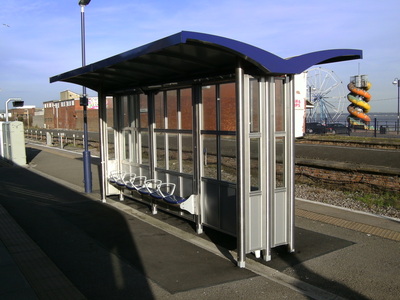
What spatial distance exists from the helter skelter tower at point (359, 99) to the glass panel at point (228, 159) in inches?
1557

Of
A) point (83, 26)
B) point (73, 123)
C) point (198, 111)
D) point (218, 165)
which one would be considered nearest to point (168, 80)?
point (198, 111)

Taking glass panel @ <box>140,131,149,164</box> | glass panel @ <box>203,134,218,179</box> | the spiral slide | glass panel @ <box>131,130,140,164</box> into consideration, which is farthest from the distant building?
glass panel @ <box>203,134,218,179</box>

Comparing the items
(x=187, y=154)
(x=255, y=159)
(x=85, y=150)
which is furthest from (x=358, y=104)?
(x=255, y=159)

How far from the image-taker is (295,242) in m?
6.19

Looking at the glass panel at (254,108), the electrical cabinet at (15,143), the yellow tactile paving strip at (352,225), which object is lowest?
the yellow tactile paving strip at (352,225)

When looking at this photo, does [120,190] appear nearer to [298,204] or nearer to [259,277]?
[298,204]

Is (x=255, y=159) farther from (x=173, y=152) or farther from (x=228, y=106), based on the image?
(x=173, y=152)

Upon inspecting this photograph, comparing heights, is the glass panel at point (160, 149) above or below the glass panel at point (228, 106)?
below

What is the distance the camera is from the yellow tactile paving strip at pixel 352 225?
639 centimetres

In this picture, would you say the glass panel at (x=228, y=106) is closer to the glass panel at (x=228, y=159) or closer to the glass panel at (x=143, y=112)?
the glass panel at (x=228, y=159)

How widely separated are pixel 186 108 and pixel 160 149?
131cm

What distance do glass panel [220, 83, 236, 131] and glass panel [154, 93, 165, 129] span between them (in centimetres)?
186

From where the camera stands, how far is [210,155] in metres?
6.51

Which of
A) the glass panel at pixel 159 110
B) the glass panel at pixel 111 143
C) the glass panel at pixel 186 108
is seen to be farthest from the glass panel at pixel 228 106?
the glass panel at pixel 111 143
